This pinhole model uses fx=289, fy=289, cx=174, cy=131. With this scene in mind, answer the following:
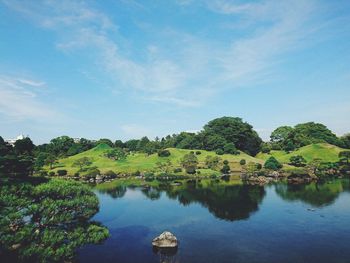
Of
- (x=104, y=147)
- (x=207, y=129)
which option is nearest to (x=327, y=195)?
(x=207, y=129)

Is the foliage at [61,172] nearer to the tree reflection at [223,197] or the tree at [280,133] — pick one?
the tree reflection at [223,197]

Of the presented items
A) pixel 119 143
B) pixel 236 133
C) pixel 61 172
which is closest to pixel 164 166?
pixel 61 172

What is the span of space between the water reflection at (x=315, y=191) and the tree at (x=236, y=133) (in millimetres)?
55822

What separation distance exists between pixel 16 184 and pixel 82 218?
666cm

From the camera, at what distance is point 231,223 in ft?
126

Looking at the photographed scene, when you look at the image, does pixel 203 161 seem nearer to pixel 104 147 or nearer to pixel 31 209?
pixel 104 147

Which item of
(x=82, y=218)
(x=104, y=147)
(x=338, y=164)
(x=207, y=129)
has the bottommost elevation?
(x=82, y=218)

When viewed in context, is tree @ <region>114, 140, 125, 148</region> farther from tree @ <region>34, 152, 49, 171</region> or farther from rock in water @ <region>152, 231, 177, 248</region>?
rock in water @ <region>152, 231, 177, 248</region>

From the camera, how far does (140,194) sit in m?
60.7

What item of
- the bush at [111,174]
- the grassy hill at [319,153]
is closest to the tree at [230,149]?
the grassy hill at [319,153]

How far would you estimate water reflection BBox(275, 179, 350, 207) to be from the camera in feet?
165

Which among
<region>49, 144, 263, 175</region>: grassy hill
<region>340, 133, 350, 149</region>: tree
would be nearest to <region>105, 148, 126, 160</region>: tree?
<region>49, 144, 263, 175</region>: grassy hill

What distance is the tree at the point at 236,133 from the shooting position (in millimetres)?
123438

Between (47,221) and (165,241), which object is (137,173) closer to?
(165,241)
